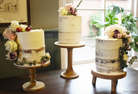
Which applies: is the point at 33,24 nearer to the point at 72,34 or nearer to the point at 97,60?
the point at 72,34

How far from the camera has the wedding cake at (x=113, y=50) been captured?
3.58 ft

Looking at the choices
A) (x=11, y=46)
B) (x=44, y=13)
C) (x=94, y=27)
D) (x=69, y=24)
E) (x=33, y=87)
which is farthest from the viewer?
(x=94, y=27)

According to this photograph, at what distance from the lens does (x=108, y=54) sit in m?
1.10

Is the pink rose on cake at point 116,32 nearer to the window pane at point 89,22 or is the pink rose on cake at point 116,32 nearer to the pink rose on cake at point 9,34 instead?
the pink rose on cake at point 9,34

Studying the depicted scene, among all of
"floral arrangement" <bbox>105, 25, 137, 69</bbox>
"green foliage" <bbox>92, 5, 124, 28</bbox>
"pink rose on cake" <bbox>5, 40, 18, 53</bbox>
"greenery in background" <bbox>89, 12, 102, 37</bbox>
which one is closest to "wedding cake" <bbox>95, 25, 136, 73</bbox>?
"floral arrangement" <bbox>105, 25, 137, 69</bbox>

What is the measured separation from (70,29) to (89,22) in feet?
2.20

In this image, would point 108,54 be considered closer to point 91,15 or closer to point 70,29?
point 70,29

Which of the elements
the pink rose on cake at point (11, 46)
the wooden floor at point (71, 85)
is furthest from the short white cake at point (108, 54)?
the pink rose on cake at point (11, 46)

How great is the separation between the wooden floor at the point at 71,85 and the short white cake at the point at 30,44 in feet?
0.79

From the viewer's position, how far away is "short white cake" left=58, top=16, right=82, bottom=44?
130 centimetres

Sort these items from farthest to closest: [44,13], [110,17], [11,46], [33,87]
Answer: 1. [110,17]
2. [44,13]
3. [33,87]
4. [11,46]

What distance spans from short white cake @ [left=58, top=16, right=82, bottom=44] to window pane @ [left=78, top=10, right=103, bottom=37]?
0.57m

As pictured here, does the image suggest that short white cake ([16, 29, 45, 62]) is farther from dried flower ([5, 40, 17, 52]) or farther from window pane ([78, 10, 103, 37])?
window pane ([78, 10, 103, 37])

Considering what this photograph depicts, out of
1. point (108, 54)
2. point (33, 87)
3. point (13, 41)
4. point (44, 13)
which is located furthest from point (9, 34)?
point (108, 54)
